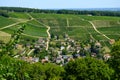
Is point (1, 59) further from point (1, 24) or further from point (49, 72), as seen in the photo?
point (1, 24)

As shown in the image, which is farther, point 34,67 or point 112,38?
point 112,38

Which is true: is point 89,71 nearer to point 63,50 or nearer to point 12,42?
point 12,42

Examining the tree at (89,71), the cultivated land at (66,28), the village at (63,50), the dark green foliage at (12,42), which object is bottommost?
the village at (63,50)

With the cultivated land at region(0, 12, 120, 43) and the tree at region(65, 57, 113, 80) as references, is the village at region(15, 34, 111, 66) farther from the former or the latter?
the tree at region(65, 57, 113, 80)

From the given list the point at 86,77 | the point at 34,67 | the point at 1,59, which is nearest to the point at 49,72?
the point at 34,67

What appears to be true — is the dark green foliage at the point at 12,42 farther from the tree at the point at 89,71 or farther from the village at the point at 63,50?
the village at the point at 63,50

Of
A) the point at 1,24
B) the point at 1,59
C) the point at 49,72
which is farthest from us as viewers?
the point at 1,24

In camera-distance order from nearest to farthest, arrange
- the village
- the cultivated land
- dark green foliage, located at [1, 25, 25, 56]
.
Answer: dark green foliage, located at [1, 25, 25, 56] → the village → the cultivated land

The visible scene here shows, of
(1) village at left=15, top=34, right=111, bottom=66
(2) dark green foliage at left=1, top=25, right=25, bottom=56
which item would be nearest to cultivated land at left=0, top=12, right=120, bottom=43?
(1) village at left=15, top=34, right=111, bottom=66

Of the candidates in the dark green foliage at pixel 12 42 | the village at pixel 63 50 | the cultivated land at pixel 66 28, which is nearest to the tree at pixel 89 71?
the dark green foliage at pixel 12 42
